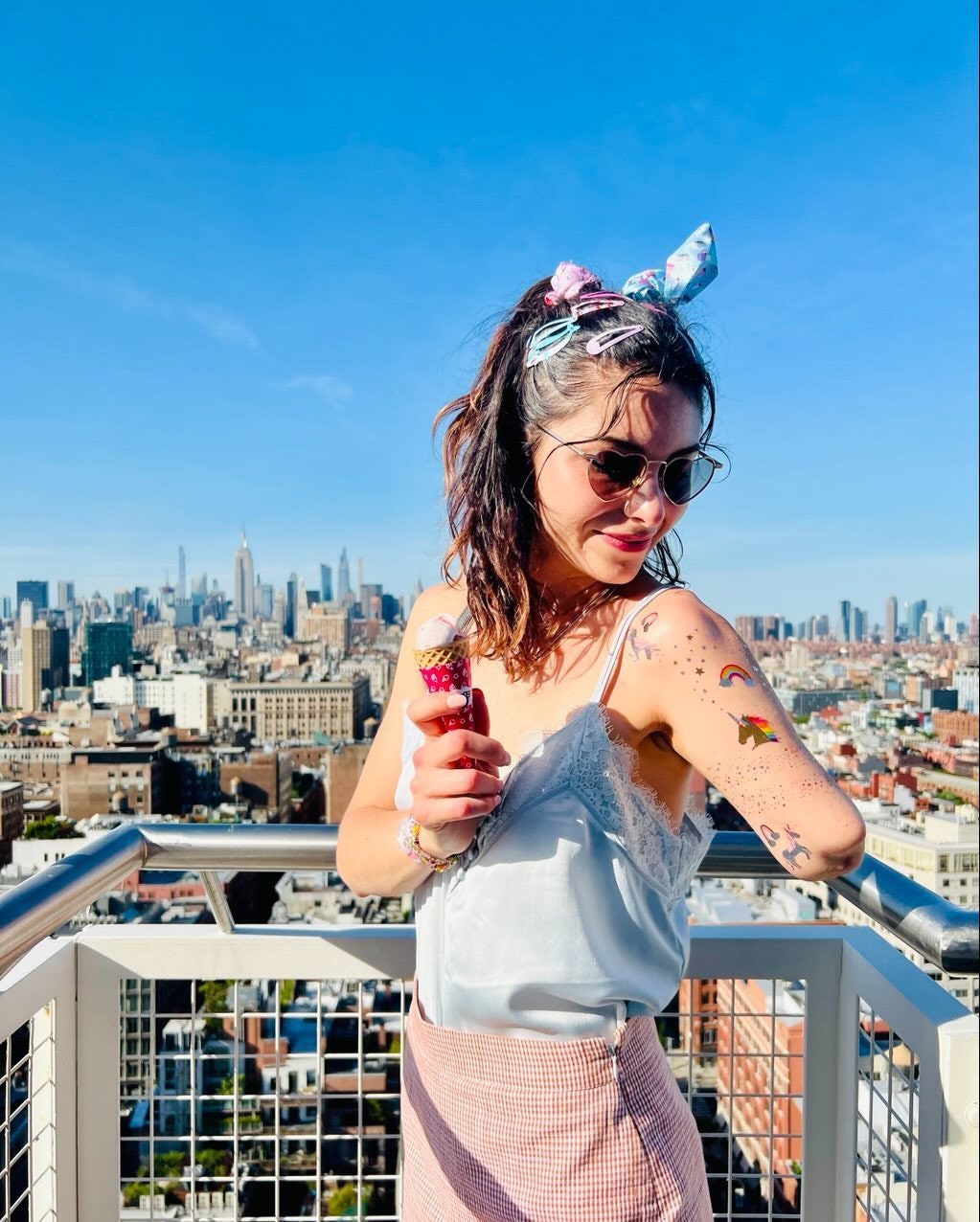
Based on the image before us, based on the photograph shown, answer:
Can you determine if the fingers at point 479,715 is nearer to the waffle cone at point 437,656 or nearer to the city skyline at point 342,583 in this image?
the waffle cone at point 437,656

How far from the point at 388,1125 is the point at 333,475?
49806 millimetres

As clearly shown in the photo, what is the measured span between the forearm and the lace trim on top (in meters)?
0.08

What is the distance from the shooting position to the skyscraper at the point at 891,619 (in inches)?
1367

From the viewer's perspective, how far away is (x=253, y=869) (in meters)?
1.16

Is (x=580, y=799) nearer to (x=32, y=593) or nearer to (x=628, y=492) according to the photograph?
(x=628, y=492)

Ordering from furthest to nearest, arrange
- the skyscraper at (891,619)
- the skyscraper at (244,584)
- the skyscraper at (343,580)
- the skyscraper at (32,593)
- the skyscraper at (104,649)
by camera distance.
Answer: the skyscraper at (343,580), the skyscraper at (244,584), the skyscraper at (891,619), the skyscraper at (104,649), the skyscraper at (32,593)

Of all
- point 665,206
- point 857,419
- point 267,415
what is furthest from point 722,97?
point 267,415

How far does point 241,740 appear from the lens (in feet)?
66.4

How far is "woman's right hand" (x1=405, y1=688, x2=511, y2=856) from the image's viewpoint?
0.64m

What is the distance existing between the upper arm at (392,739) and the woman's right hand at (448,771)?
0.23 meters

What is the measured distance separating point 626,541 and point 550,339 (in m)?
0.21

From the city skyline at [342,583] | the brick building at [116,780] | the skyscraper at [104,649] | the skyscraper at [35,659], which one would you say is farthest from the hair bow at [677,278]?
the city skyline at [342,583]

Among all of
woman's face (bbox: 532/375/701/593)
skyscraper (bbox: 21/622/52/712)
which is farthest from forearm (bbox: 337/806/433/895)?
skyscraper (bbox: 21/622/52/712)

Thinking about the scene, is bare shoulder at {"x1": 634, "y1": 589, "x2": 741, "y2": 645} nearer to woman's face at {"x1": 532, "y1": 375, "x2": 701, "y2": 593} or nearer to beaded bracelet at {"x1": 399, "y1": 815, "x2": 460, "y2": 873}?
woman's face at {"x1": 532, "y1": 375, "x2": 701, "y2": 593}
